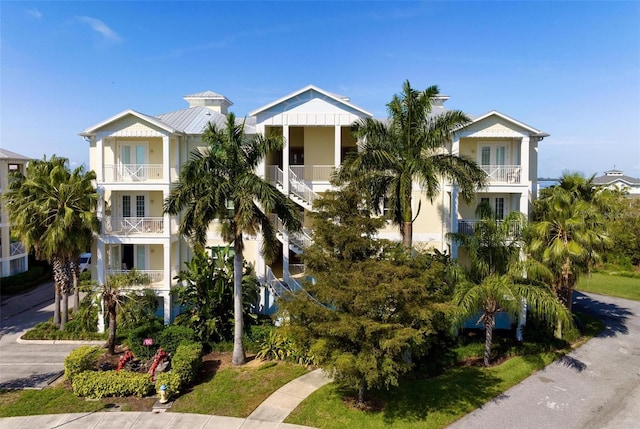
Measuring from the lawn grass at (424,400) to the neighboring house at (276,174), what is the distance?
6131 mm

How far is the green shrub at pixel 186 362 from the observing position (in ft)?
53.1

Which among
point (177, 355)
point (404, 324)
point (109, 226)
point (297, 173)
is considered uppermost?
point (297, 173)

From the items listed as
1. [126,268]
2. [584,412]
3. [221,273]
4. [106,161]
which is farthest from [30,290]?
[584,412]

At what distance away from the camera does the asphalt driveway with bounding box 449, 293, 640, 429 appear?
46.6 feet

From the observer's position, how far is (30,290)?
32531 mm

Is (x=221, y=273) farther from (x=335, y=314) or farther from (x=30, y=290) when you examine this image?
(x=30, y=290)

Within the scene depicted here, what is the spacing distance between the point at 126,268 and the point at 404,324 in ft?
57.9

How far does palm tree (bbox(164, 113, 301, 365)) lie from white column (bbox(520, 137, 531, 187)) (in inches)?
480

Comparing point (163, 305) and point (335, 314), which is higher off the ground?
point (335, 314)

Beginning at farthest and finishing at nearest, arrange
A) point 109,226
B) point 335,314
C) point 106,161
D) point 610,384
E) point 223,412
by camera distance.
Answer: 1. point 106,161
2. point 109,226
3. point 610,384
4. point 223,412
5. point 335,314

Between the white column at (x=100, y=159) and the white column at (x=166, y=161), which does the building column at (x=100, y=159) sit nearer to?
the white column at (x=100, y=159)

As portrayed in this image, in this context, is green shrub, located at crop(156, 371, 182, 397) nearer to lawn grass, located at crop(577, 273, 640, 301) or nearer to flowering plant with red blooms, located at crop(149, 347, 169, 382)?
flowering plant with red blooms, located at crop(149, 347, 169, 382)

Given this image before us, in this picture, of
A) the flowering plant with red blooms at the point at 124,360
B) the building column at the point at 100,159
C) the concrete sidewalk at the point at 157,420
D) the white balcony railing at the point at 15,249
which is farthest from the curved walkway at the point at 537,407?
the white balcony railing at the point at 15,249

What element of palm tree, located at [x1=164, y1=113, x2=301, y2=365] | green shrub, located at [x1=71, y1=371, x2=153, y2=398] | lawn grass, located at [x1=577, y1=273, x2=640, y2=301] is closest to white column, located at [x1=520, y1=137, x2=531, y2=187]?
lawn grass, located at [x1=577, y1=273, x2=640, y2=301]
